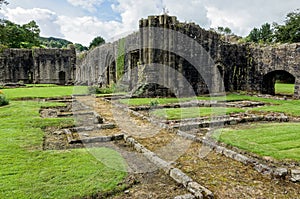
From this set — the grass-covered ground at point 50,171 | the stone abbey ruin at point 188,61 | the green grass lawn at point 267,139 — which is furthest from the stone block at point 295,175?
the stone abbey ruin at point 188,61

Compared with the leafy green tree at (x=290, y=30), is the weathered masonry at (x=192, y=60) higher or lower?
lower

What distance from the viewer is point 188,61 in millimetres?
18281

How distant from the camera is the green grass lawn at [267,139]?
5953mm

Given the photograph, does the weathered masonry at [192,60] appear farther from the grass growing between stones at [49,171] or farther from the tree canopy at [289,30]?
the tree canopy at [289,30]

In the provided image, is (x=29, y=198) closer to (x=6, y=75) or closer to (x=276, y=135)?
(x=276, y=135)

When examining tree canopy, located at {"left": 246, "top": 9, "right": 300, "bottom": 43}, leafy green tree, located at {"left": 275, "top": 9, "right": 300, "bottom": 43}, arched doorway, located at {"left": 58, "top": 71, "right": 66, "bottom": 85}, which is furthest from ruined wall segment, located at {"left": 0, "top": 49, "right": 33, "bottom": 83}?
leafy green tree, located at {"left": 275, "top": 9, "right": 300, "bottom": 43}

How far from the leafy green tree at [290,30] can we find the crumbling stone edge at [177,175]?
37.0 m

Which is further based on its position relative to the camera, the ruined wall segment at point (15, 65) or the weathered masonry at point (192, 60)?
the ruined wall segment at point (15, 65)

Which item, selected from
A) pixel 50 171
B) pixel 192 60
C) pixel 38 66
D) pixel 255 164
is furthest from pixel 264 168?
pixel 38 66

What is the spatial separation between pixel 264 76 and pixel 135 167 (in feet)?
58.6

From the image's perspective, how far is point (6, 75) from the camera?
3406 cm

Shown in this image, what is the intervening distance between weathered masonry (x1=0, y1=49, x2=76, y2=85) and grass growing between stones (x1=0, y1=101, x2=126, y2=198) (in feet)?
98.4

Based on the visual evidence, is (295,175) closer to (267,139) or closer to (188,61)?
(267,139)

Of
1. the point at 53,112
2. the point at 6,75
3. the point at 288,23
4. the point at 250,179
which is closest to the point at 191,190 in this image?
the point at 250,179
